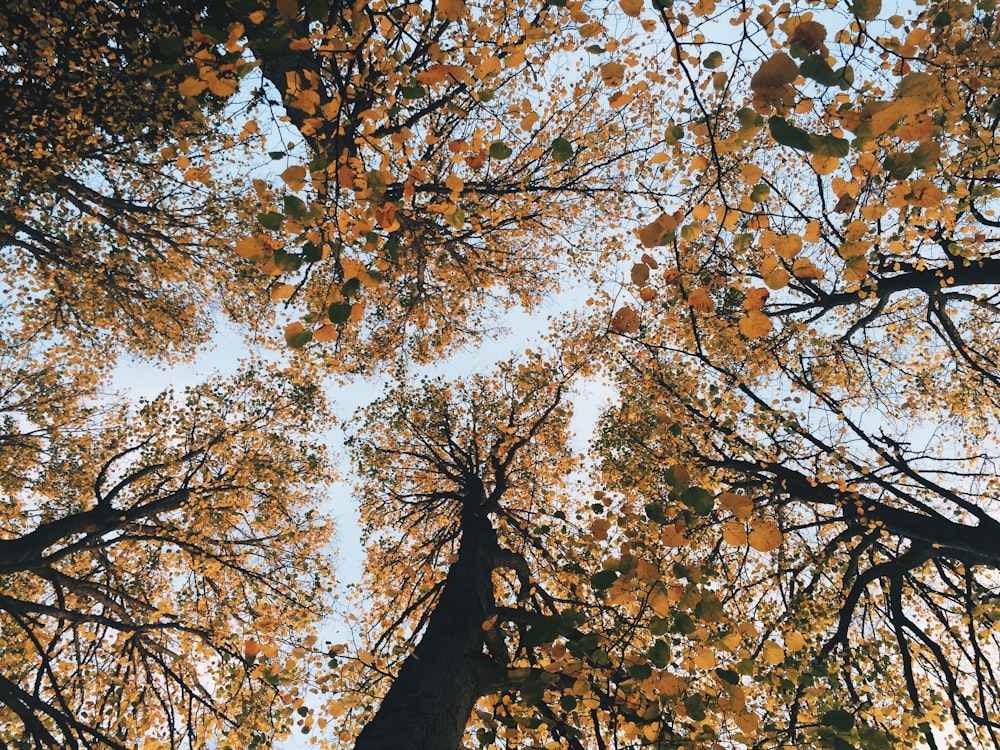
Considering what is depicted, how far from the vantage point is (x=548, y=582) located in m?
7.81

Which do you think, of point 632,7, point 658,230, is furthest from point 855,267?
point 632,7

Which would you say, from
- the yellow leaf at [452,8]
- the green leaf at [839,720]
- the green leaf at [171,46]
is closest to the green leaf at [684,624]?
the green leaf at [839,720]

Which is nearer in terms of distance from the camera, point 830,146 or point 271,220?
point 830,146

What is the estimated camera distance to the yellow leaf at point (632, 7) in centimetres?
216

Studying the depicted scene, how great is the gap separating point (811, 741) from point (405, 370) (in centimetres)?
913

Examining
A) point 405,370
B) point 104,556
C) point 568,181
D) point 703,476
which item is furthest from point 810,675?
point 104,556

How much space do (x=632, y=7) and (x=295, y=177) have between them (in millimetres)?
1702

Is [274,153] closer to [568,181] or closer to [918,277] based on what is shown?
[568,181]

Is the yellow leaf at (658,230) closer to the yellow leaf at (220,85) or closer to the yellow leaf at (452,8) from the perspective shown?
the yellow leaf at (452,8)

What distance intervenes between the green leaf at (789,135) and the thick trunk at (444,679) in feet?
14.1

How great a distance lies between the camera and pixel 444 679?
163 inches

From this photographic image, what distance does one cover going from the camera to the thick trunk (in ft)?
12.0

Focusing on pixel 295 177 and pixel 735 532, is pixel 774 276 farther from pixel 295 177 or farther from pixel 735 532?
pixel 295 177

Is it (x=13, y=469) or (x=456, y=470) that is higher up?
(x=456, y=470)
